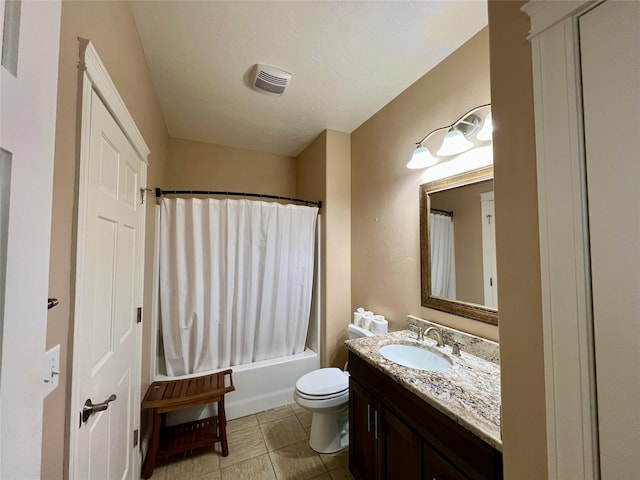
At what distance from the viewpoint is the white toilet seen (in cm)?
162

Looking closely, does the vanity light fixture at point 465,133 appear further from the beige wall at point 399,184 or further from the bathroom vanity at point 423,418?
the bathroom vanity at point 423,418

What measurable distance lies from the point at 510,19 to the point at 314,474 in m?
2.24

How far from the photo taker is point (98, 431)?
96 centimetres

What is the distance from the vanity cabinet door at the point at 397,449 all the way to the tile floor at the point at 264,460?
0.52 m

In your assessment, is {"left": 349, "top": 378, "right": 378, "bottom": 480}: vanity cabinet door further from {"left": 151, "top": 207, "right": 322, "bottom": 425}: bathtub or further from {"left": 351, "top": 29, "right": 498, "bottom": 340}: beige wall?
{"left": 151, "top": 207, "right": 322, "bottom": 425}: bathtub

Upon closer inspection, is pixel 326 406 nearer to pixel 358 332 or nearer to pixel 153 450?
pixel 358 332

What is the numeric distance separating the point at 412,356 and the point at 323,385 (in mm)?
666

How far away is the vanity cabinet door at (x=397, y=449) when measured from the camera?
3.32ft

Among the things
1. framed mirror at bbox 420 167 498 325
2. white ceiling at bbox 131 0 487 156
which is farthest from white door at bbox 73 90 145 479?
framed mirror at bbox 420 167 498 325

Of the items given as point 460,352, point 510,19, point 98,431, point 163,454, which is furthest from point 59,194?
point 460,352

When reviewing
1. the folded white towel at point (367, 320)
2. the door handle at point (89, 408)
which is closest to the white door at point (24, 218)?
the door handle at point (89, 408)

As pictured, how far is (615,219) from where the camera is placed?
0.45 m

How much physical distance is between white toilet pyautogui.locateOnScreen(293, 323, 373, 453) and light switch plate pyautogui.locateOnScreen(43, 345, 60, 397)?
51.8 inches

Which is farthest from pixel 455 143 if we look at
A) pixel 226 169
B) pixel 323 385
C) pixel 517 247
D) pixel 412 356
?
pixel 226 169
